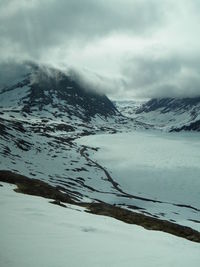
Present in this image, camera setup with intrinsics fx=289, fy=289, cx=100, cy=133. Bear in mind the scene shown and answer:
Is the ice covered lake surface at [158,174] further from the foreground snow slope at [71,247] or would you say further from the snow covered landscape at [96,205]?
the foreground snow slope at [71,247]

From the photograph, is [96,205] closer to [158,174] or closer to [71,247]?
[71,247]

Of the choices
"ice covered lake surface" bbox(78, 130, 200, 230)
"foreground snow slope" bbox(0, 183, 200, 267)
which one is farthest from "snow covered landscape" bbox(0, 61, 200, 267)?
"ice covered lake surface" bbox(78, 130, 200, 230)

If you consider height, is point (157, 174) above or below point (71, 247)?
below

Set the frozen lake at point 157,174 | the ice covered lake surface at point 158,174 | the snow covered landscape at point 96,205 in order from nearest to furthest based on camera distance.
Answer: the snow covered landscape at point 96,205
the ice covered lake surface at point 158,174
the frozen lake at point 157,174

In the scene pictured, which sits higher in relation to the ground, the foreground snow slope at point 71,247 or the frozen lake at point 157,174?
the foreground snow slope at point 71,247

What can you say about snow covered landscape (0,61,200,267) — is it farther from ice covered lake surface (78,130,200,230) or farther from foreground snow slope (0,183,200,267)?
ice covered lake surface (78,130,200,230)

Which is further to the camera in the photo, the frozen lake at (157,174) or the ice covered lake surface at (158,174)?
the frozen lake at (157,174)

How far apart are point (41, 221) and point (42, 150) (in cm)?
10207

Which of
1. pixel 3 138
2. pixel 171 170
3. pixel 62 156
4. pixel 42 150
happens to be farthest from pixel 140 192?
pixel 3 138

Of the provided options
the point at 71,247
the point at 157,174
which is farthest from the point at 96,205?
the point at 157,174

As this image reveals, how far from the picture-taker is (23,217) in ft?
43.5

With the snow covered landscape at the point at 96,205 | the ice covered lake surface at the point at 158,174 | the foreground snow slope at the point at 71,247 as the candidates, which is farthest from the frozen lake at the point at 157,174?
the foreground snow slope at the point at 71,247

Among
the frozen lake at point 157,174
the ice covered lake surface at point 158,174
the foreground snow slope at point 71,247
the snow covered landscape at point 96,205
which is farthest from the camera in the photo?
the frozen lake at point 157,174

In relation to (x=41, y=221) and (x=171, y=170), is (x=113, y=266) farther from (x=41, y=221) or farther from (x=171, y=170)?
(x=171, y=170)
